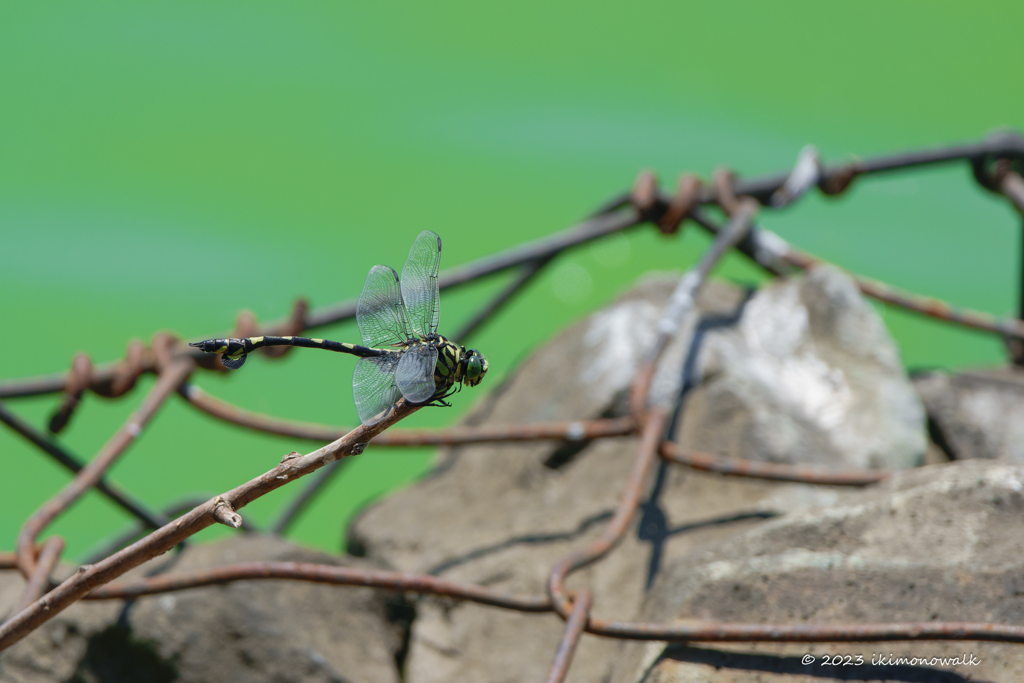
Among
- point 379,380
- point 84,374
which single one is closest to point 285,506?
point 84,374

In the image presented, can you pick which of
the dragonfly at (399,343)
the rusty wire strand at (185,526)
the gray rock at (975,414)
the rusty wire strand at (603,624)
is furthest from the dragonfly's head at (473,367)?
the gray rock at (975,414)

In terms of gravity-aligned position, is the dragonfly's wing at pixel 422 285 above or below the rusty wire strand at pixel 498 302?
below

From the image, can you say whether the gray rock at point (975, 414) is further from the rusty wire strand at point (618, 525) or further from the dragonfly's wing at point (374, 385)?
the dragonfly's wing at point (374, 385)

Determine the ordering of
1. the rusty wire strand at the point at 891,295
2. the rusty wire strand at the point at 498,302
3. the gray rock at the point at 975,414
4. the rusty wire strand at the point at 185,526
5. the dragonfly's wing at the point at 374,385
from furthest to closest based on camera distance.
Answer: the rusty wire strand at the point at 498,302 < the rusty wire strand at the point at 891,295 < the gray rock at the point at 975,414 < the dragonfly's wing at the point at 374,385 < the rusty wire strand at the point at 185,526

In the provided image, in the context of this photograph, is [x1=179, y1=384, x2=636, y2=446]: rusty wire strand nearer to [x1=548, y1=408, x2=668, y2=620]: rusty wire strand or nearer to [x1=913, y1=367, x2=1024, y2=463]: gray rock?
[x1=548, y1=408, x2=668, y2=620]: rusty wire strand

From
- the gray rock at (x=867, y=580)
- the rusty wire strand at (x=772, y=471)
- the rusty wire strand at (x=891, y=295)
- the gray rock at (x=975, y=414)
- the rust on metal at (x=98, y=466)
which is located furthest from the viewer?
the rusty wire strand at (x=891, y=295)

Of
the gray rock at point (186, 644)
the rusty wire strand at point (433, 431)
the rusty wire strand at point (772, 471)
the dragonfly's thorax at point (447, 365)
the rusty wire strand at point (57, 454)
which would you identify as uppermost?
the rusty wire strand at point (772, 471)
